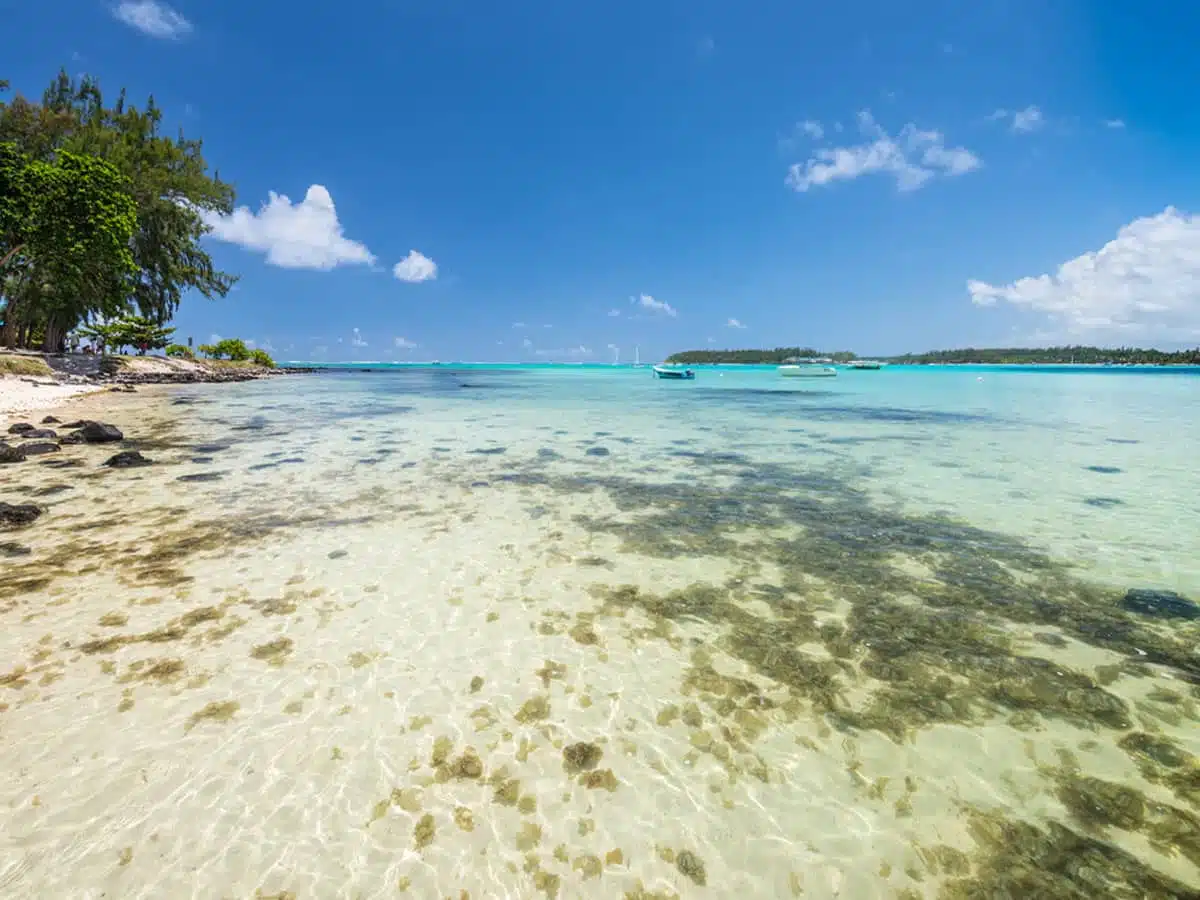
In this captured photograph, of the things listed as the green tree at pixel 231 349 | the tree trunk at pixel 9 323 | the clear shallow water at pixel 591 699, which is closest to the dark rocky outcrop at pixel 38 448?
the clear shallow water at pixel 591 699

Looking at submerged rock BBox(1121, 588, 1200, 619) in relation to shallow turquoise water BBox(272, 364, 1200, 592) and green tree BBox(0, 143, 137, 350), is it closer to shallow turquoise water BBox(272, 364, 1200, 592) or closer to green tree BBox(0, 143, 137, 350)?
Result: shallow turquoise water BBox(272, 364, 1200, 592)

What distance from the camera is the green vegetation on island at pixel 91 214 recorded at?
31531 millimetres

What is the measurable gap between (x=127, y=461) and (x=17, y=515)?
16.6 ft

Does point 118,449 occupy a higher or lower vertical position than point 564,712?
higher

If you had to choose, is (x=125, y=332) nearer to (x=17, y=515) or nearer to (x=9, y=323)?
(x=9, y=323)

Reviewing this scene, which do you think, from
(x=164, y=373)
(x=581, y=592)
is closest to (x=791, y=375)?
(x=164, y=373)

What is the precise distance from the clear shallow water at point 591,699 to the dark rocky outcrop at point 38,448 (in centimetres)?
426

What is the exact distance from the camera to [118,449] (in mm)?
14938

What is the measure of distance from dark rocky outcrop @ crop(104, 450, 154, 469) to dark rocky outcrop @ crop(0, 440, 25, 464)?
69.9 inches

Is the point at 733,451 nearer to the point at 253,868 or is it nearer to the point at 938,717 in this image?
the point at 938,717

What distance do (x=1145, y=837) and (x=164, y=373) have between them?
6626 centimetres

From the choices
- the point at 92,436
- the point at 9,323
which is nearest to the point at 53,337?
the point at 9,323

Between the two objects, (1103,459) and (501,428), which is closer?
(1103,459)

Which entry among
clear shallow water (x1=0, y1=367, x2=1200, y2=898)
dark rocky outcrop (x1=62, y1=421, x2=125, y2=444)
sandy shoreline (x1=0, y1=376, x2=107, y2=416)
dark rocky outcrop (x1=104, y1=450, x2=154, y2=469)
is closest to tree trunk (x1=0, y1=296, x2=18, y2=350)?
sandy shoreline (x1=0, y1=376, x2=107, y2=416)
